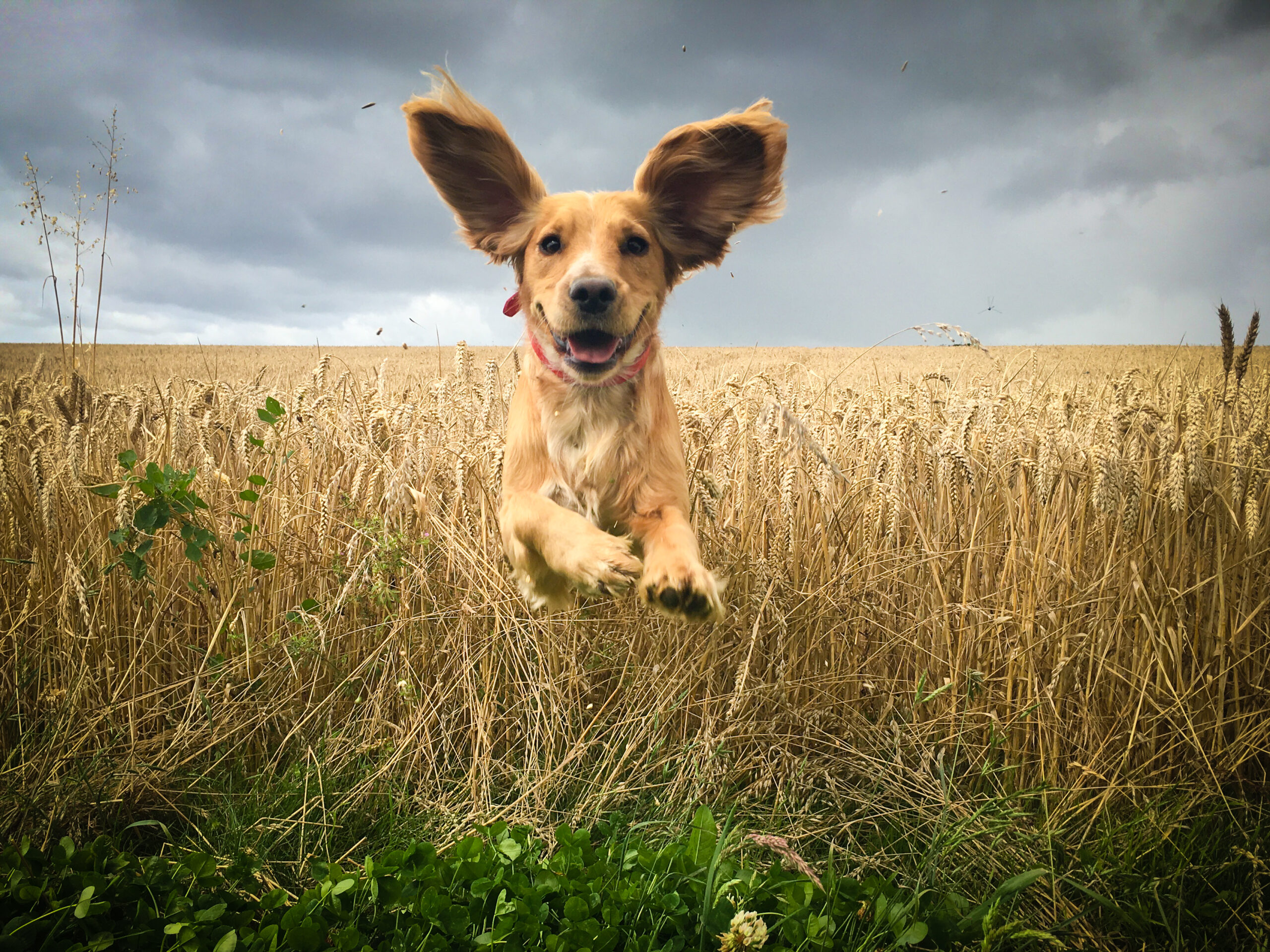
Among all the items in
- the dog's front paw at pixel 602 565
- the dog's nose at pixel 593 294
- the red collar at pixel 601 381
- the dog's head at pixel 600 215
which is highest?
the dog's head at pixel 600 215

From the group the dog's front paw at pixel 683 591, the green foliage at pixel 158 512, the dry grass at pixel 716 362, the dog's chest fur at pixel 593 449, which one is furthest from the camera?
the dry grass at pixel 716 362

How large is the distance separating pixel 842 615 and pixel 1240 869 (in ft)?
5.05

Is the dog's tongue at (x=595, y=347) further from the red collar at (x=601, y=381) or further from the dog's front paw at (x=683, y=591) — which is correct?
the dog's front paw at (x=683, y=591)

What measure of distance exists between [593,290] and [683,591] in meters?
0.73

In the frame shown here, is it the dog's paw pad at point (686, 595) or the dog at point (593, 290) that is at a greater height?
the dog at point (593, 290)

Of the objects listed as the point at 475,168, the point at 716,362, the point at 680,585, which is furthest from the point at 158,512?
the point at 716,362

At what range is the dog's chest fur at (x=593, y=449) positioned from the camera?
1.69 metres

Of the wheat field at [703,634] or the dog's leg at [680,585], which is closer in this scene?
the dog's leg at [680,585]

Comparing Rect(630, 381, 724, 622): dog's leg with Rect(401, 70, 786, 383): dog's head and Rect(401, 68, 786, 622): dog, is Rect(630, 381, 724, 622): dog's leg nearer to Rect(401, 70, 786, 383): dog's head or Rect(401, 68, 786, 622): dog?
Rect(401, 68, 786, 622): dog

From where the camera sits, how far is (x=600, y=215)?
1.75 metres

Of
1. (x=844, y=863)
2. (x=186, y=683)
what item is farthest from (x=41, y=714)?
(x=844, y=863)

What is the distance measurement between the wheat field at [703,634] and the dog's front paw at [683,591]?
2.92ft

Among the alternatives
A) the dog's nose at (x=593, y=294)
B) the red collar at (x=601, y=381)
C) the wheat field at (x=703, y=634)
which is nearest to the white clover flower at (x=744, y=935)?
the wheat field at (x=703, y=634)

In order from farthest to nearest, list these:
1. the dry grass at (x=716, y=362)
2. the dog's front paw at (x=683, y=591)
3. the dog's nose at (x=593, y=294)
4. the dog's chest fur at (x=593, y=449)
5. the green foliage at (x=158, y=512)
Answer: the dry grass at (x=716, y=362) → the green foliage at (x=158, y=512) → the dog's chest fur at (x=593, y=449) → the dog's nose at (x=593, y=294) → the dog's front paw at (x=683, y=591)
